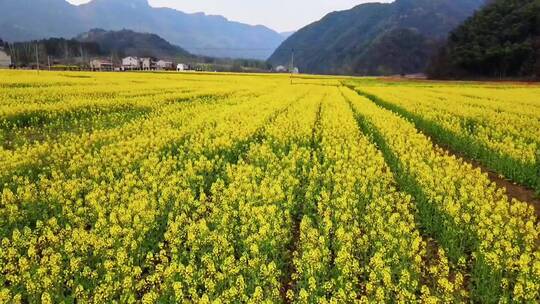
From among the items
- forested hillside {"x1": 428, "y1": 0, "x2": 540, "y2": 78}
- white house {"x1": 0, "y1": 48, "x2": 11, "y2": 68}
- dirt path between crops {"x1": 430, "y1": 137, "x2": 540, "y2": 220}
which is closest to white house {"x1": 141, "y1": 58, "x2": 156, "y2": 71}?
white house {"x1": 0, "y1": 48, "x2": 11, "y2": 68}

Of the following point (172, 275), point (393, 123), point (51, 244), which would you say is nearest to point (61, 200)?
point (51, 244)

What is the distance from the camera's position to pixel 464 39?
94750 millimetres

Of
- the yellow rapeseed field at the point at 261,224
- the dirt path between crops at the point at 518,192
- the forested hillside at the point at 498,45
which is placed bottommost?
the dirt path between crops at the point at 518,192

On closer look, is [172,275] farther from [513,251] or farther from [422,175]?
[422,175]

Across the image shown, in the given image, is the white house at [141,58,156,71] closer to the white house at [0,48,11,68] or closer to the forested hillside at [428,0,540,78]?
the white house at [0,48,11,68]

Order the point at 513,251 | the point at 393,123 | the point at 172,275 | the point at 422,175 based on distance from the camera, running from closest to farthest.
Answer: the point at 172,275 < the point at 513,251 < the point at 422,175 < the point at 393,123

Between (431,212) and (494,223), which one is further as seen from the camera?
(431,212)

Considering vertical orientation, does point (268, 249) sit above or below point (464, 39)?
below

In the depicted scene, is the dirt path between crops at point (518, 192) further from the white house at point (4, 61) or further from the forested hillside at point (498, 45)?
the white house at point (4, 61)

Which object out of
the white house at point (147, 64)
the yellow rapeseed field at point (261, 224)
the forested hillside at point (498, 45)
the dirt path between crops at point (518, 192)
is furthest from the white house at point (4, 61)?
the dirt path between crops at point (518, 192)

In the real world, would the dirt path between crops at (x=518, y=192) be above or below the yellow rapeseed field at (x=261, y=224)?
below

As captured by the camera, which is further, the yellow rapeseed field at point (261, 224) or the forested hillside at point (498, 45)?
the forested hillside at point (498, 45)

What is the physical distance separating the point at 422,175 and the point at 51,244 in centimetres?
837

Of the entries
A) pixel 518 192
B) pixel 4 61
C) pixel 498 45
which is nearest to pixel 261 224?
pixel 518 192
